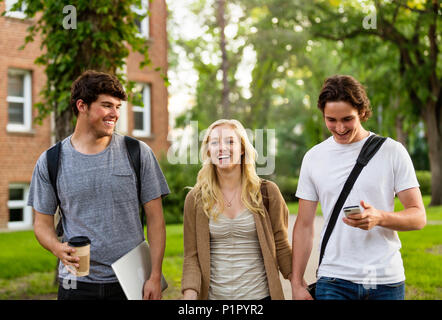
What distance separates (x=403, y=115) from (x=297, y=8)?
5395 millimetres

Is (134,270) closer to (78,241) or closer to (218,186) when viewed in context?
(78,241)

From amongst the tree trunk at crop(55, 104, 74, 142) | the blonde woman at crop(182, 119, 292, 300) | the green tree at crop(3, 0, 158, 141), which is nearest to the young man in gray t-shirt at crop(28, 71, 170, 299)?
the blonde woman at crop(182, 119, 292, 300)

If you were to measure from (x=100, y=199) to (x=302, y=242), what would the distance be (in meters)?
1.14

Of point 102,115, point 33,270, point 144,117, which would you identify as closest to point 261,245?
point 102,115

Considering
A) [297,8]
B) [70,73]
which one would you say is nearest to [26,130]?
[297,8]

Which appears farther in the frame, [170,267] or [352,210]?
[170,267]

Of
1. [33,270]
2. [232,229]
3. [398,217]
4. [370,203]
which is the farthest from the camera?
[33,270]

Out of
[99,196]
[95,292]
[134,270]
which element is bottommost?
[95,292]

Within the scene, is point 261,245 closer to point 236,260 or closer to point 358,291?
point 236,260

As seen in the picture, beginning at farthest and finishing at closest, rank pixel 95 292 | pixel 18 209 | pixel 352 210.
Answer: pixel 18 209 → pixel 95 292 → pixel 352 210

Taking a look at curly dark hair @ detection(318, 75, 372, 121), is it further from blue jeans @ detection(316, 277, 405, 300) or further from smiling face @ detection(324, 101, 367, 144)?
blue jeans @ detection(316, 277, 405, 300)

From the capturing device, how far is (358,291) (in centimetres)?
301

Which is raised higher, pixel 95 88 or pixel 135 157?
pixel 95 88

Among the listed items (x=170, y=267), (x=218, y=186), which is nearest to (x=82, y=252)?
(x=218, y=186)
